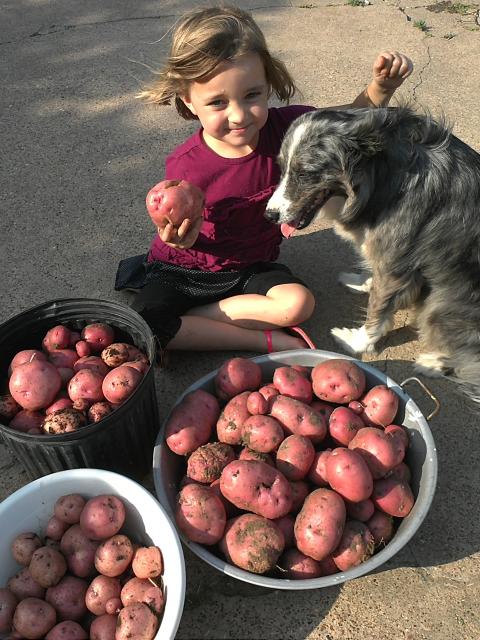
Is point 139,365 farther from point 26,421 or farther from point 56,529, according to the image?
point 56,529

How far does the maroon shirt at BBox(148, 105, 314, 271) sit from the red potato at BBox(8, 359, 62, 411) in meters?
1.01

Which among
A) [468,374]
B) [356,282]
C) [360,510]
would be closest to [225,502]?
[360,510]

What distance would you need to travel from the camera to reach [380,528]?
193 centimetres

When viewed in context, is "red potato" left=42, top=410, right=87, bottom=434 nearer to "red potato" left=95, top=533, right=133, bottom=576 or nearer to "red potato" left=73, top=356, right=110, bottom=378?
"red potato" left=73, top=356, right=110, bottom=378

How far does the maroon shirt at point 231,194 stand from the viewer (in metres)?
2.59

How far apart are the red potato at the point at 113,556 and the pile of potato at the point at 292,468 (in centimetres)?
19

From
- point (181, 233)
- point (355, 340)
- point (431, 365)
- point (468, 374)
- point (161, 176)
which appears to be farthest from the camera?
point (161, 176)

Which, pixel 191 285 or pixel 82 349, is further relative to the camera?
A: pixel 191 285

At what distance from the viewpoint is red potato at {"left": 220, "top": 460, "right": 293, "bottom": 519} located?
6.05 feet

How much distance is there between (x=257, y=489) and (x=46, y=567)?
0.72 metres

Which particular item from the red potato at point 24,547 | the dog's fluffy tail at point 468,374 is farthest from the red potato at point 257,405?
the dog's fluffy tail at point 468,374

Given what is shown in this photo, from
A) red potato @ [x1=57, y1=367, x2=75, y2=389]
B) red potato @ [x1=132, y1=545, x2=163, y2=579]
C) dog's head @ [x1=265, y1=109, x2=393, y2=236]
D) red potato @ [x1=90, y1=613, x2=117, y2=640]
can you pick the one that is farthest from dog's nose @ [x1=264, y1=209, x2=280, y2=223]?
red potato @ [x1=90, y1=613, x2=117, y2=640]

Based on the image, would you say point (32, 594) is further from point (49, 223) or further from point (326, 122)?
point (49, 223)

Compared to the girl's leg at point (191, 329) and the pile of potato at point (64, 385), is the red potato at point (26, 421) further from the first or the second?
the girl's leg at point (191, 329)
